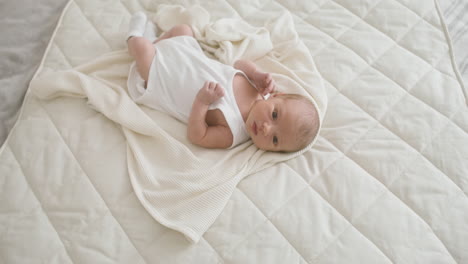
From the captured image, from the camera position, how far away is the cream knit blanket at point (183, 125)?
968mm

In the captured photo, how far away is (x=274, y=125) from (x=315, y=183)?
194 millimetres

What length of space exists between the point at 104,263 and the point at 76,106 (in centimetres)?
49

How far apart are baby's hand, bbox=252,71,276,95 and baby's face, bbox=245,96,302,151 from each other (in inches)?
2.7

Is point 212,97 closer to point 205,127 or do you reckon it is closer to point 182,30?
point 205,127

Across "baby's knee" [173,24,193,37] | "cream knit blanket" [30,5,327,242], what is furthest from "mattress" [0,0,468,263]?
"baby's knee" [173,24,193,37]

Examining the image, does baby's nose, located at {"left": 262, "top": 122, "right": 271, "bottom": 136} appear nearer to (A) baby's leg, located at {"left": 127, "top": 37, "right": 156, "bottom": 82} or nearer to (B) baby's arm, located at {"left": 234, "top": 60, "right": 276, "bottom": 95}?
(B) baby's arm, located at {"left": 234, "top": 60, "right": 276, "bottom": 95}

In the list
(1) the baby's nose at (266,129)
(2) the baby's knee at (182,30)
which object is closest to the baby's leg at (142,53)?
(2) the baby's knee at (182,30)

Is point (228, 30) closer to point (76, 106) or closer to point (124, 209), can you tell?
point (76, 106)

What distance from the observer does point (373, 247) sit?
2.98 ft

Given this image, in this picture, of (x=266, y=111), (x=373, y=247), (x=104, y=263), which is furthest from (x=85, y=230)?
(x=373, y=247)

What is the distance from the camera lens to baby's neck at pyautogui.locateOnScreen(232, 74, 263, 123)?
3.90 feet

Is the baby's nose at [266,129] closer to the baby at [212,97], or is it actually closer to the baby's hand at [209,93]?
the baby at [212,97]

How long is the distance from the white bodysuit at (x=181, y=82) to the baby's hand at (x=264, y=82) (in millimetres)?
70

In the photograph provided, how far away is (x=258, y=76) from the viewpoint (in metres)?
1.21
